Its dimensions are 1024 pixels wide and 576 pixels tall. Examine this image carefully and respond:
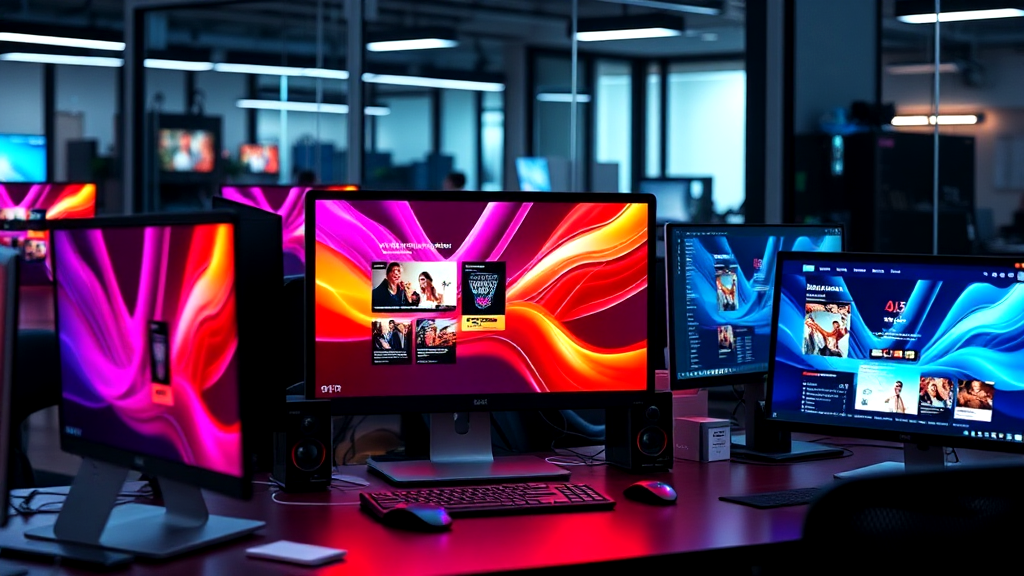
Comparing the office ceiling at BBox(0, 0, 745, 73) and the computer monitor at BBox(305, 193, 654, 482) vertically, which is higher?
the office ceiling at BBox(0, 0, 745, 73)

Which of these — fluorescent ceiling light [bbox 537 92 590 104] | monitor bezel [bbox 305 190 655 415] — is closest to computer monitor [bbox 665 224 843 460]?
monitor bezel [bbox 305 190 655 415]

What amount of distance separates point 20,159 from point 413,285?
6748 mm

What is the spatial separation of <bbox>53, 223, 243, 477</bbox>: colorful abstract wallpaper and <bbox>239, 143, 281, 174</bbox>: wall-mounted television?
1394cm

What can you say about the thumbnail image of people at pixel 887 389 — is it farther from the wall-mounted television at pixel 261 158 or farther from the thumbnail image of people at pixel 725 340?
the wall-mounted television at pixel 261 158

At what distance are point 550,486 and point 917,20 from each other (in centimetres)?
442

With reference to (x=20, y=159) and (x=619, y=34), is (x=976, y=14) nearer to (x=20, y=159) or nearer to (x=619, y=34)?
(x=619, y=34)

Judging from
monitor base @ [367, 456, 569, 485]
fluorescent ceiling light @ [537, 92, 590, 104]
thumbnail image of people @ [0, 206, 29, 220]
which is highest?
fluorescent ceiling light @ [537, 92, 590, 104]

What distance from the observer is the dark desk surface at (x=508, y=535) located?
188 cm

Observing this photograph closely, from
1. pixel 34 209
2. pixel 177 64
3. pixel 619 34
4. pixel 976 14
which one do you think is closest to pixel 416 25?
pixel 177 64

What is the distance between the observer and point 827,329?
260 cm

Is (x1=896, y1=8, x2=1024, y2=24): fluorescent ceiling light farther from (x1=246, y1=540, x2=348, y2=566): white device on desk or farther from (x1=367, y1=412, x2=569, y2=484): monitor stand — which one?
(x1=246, y1=540, x2=348, y2=566): white device on desk

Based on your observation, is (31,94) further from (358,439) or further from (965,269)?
(965,269)

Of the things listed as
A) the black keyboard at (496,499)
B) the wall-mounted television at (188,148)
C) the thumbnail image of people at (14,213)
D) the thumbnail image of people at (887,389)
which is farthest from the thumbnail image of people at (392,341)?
the wall-mounted television at (188,148)

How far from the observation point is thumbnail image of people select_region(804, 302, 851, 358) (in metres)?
2.57
